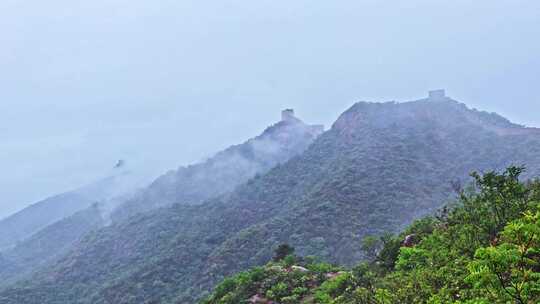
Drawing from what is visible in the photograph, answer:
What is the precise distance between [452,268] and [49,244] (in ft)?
449

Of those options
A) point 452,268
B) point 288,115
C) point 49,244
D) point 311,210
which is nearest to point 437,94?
point 288,115

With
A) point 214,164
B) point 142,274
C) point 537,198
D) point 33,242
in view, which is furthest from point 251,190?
point 537,198

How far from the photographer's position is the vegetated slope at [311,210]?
6881cm

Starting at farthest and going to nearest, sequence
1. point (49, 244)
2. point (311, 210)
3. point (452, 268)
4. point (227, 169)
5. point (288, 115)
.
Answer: point (288, 115) < point (227, 169) < point (49, 244) < point (311, 210) < point (452, 268)

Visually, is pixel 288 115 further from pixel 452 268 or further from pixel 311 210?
pixel 452 268

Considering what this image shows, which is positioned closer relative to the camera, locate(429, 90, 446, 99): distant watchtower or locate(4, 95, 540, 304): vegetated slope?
locate(4, 95, 540, 304): vegetated slope

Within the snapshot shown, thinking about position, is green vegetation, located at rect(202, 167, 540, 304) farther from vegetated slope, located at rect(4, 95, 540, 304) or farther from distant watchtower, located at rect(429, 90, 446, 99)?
distant watchtower, located at rect(429, 90, 446, 99)

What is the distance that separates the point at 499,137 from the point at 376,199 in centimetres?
4519

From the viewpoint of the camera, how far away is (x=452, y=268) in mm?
18328

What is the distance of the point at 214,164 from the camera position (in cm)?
15888

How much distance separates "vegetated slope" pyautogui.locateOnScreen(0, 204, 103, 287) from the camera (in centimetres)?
12069

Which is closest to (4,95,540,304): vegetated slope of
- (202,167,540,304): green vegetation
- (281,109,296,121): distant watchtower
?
(202,167,540,304): green vegetation

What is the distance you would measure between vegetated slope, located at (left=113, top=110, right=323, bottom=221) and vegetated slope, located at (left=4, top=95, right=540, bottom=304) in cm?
2417

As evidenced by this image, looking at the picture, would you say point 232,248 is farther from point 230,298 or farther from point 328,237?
point 230,298
